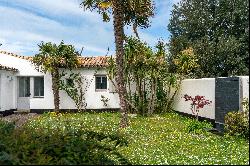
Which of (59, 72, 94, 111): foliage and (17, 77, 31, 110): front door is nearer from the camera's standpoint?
(59, 72, 94, 111): foliage

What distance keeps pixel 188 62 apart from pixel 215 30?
38.2 ft

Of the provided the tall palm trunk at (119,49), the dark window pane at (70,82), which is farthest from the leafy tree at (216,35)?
the tall palm trunk at (119,49)

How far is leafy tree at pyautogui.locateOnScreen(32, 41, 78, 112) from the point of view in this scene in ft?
98.2

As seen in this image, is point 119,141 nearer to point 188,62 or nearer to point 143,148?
point 143,148

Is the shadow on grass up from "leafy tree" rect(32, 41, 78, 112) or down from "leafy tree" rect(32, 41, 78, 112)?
down

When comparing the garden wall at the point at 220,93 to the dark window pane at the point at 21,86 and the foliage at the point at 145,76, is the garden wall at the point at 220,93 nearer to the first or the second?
the foliage at the point at 145,76

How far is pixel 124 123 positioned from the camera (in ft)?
69.1

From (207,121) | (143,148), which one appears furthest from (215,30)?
(143,148)

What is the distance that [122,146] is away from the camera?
13.2 meters

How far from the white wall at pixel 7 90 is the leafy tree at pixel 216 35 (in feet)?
47.3

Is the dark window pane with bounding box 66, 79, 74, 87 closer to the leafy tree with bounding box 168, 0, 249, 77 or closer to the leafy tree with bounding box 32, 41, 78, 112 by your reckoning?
the leafy tree with bounding box 32, 41, 78, 112

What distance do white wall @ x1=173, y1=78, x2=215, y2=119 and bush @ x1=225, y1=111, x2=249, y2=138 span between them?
509 centimetres

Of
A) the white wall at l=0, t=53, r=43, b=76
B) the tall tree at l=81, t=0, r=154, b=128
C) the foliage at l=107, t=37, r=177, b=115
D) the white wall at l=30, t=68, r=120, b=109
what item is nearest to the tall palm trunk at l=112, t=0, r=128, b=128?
the tall tree at l=81, t=0, r=154, b=128

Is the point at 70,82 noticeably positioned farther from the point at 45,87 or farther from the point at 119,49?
the point at 119,49
